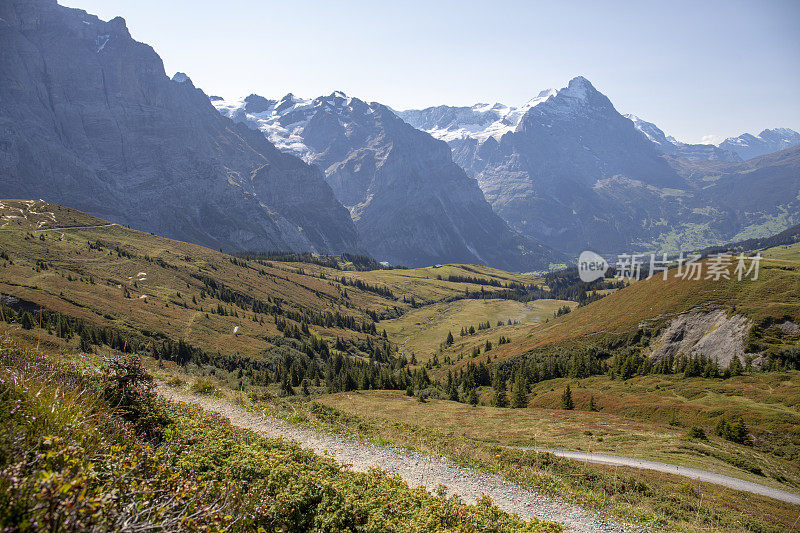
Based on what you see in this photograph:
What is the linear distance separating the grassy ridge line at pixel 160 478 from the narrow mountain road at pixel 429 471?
378 centimetres

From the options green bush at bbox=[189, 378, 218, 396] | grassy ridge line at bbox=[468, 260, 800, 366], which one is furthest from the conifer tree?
green bush at bbox=[189, 378, 218, 396]

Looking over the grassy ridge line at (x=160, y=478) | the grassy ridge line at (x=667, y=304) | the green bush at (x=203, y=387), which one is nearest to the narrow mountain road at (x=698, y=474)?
the grassy ridge line at (x=160, y=478)

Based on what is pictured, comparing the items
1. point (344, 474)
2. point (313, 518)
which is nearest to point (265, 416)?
point (344, 474)

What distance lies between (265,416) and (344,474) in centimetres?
1196

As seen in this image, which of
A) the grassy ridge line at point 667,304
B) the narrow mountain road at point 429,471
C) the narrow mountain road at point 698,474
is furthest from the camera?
the grassy ridge line at point 667,304

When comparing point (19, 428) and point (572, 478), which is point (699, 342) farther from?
point (19, 428)

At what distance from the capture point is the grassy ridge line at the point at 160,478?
5.50 metres

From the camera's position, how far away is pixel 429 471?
733 inches

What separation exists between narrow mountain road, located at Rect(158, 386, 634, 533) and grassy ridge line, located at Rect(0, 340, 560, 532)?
3784mm

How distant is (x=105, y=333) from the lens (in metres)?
102

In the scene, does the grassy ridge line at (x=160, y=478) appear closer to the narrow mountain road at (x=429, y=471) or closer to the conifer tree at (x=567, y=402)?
the narrow mountain road at (x=429, y=471)

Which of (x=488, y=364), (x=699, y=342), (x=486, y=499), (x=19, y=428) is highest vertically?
(x=19, y=428)

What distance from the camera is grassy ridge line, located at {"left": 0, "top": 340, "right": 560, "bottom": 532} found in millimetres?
5500

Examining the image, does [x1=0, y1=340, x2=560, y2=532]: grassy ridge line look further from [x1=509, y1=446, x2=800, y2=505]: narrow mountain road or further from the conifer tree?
the conifer tree
